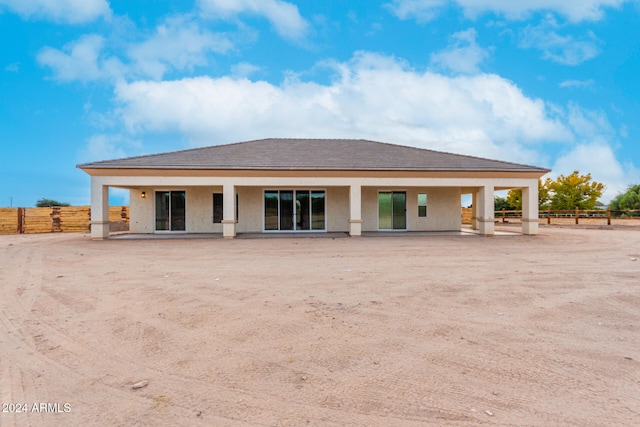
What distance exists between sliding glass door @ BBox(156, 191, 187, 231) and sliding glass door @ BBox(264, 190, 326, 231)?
4402 millimetres

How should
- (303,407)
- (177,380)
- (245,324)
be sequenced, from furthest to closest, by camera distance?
(245,324) < (177,380) < (303,407)

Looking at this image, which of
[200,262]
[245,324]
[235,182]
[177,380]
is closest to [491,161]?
[235,182]

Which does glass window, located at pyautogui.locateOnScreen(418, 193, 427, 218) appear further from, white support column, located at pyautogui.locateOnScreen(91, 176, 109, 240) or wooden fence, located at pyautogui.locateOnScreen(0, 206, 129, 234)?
wooden fence, located at pyautogui.locateOnScreen(0, 206, 129, 234)

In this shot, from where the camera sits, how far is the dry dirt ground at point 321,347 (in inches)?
106

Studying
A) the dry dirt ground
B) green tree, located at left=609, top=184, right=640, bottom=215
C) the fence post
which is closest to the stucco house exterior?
the dry dirt ground

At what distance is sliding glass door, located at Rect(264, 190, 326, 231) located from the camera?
59.8ft

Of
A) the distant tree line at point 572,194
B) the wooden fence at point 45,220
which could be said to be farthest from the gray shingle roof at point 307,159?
the distant tree line at point 572,194

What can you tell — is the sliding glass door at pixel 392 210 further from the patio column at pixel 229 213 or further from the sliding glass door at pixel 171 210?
the sliding glass door at pixel 171 210

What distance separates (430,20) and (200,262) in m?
14.9

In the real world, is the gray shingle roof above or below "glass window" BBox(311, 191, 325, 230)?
above

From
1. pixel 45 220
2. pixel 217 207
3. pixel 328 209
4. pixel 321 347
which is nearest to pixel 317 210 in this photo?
pixel 328 209

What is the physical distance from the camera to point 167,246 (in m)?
13.4

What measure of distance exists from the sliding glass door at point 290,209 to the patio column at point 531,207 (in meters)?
10.2

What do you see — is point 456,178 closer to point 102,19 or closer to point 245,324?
point 245,324
